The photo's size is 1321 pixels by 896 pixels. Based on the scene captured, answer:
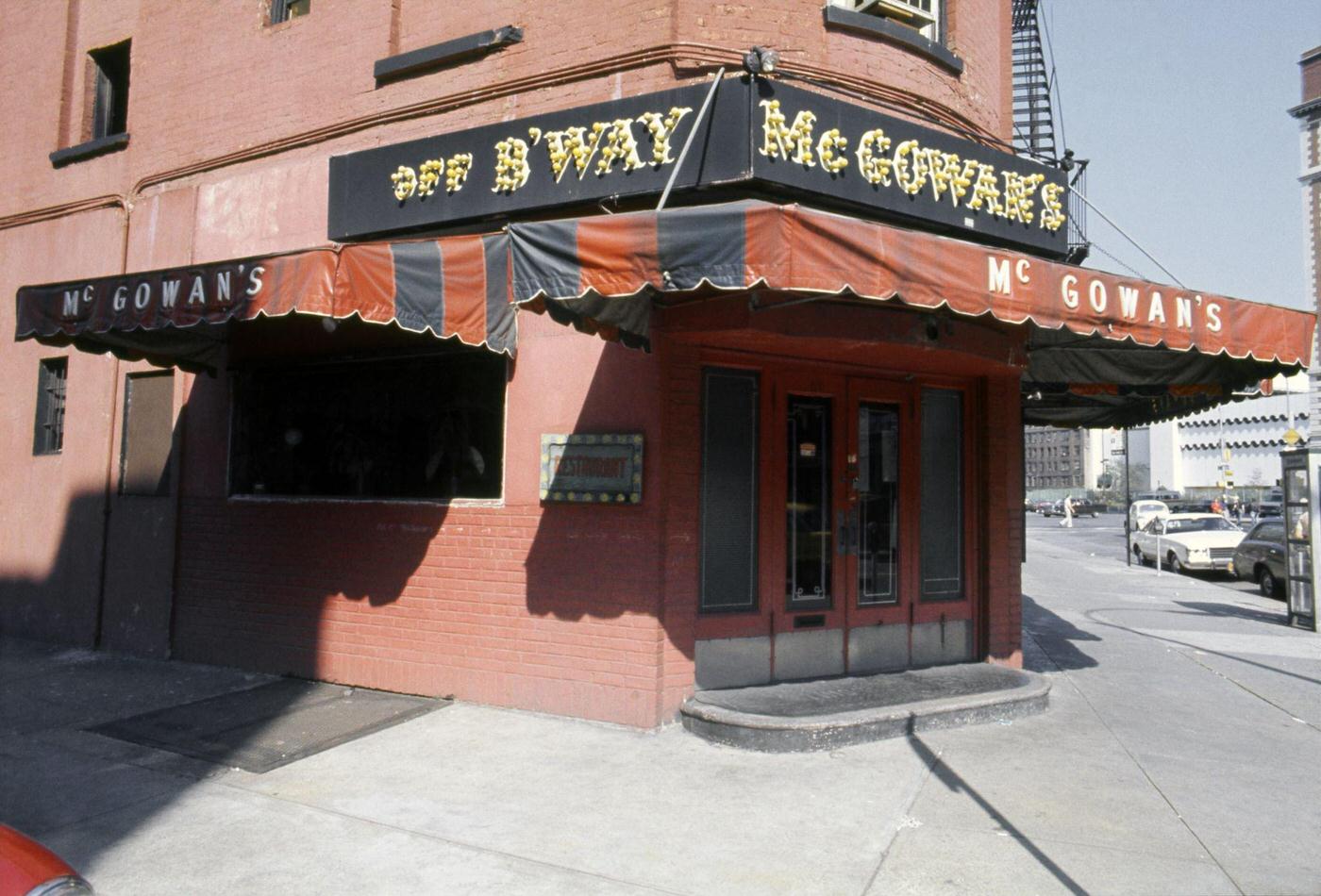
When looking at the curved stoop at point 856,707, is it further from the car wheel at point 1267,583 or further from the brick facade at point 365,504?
the car wheel at point 1267,583

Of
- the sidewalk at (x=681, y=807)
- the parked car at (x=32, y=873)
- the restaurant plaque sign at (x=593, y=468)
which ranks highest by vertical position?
the restaurant plaque sign at (x=593, y=468)

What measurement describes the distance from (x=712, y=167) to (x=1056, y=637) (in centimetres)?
837

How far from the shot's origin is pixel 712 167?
22.9 ft

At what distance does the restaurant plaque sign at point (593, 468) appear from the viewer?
7039 mm

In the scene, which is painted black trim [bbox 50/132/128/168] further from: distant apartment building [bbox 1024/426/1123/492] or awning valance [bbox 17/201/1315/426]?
distant apartment building [bbox 1024/426/1123/492]

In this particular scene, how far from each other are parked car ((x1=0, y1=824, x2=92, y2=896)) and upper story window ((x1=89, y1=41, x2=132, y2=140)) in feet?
35.5

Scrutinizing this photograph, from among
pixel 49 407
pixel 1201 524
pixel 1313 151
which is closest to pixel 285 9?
pixel 49 407

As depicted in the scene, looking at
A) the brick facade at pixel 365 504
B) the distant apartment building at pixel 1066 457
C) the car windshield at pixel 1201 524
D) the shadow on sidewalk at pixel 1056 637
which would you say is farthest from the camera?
the distant apartment building at pixel 1066 457

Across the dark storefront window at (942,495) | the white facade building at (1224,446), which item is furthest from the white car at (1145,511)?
the dark storefront window at (942,495)

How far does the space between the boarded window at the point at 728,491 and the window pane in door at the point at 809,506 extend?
421 millimetres

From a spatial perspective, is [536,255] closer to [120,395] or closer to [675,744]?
[675,744]

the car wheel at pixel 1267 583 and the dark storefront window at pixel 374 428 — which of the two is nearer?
the dark storefront window at pixel 374 428

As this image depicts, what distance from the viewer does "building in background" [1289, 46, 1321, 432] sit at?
46875 mm

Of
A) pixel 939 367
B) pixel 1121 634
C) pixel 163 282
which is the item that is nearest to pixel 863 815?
pixel 939 367
